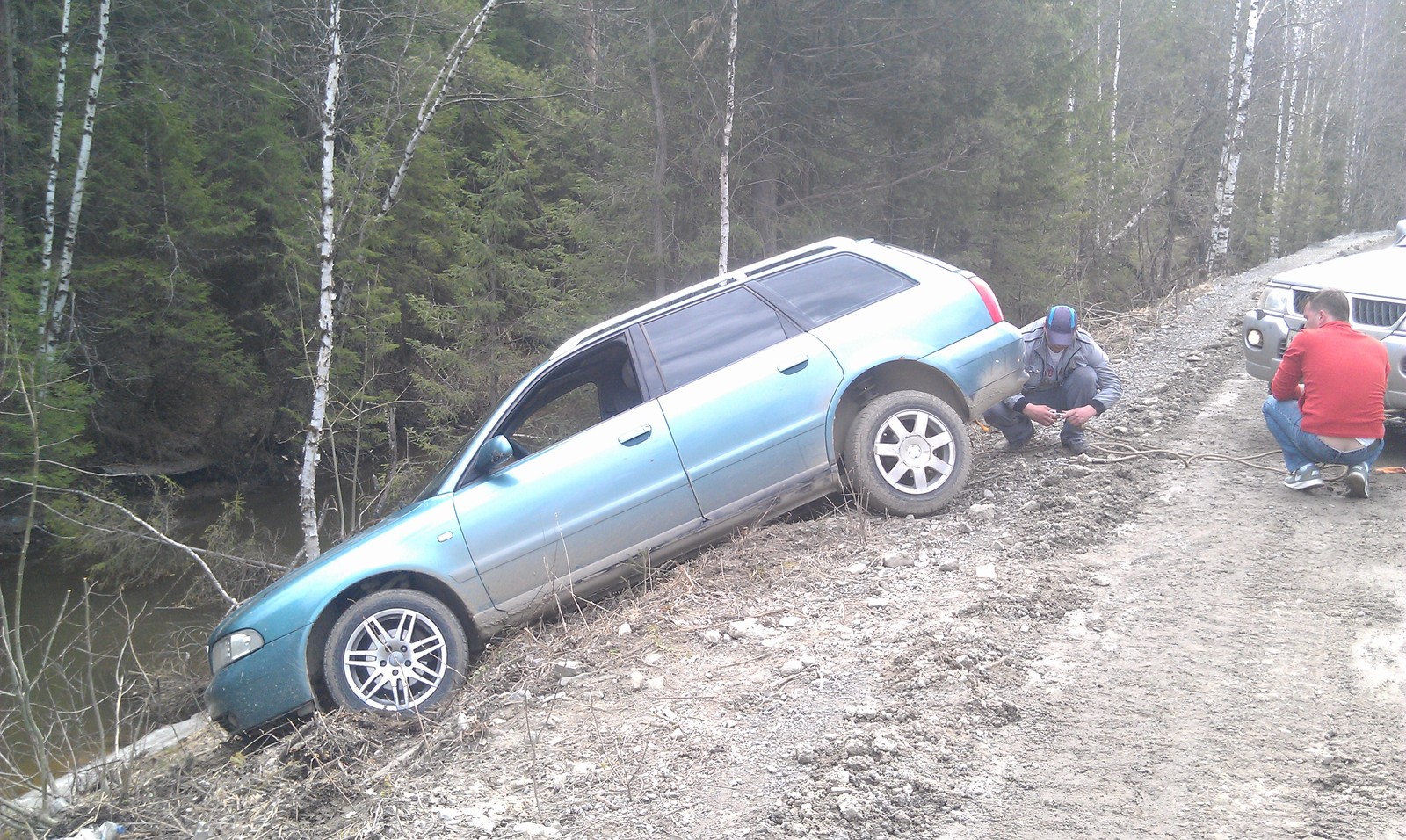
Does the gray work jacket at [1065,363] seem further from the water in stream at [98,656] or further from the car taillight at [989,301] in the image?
the water in stream at [98,656]

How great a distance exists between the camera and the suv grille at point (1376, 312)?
20.2 ft

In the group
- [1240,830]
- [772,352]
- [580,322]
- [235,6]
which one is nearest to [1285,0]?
[580,322]

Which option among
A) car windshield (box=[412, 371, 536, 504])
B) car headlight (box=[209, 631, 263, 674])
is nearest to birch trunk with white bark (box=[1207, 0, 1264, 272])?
car windshield (box=[412, 371, 536, 504])

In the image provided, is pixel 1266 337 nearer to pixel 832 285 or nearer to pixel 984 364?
pixel 984 364

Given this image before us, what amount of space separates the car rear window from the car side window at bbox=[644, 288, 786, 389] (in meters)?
0.18

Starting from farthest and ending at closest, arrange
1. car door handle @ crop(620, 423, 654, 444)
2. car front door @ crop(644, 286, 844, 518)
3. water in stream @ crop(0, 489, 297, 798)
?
car front door @ crop(644, 286, 844, 518) → car door handle @ crop(620, 423, 654, 444) → water in stream @ crop(0, 489, 297, 798)

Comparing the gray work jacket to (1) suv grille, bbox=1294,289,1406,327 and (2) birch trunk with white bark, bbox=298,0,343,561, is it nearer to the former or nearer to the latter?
(1) suv grille, bbox=1294,289,1406,327

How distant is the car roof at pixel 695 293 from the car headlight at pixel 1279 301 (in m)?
3.25

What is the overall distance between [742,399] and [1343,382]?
3.45 meters

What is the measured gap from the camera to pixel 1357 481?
5.52 meters

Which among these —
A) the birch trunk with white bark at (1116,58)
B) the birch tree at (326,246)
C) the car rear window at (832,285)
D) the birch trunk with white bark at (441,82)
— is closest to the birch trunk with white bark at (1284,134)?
the birch trunk with white bark at (1116,58)

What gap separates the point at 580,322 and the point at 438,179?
233 inches

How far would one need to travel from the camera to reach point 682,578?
538 centimetres

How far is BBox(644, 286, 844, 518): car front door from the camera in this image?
5.51 m
